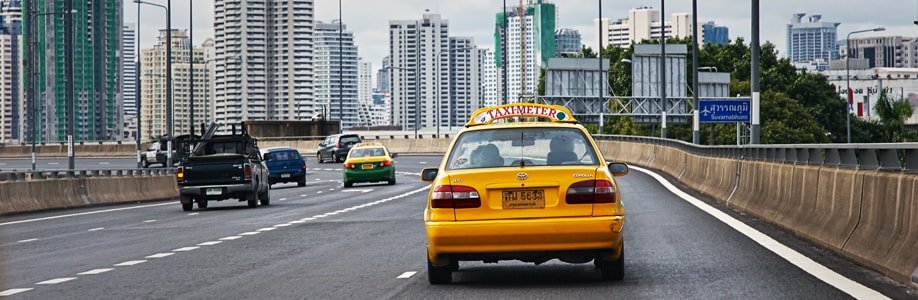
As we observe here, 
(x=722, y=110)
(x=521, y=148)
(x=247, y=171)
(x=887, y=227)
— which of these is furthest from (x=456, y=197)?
(x=722, y=110)

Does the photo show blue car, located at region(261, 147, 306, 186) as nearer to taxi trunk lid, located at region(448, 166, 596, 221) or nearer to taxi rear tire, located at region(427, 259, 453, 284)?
taxi rear tire, located at region(427, 259, 453, 284)

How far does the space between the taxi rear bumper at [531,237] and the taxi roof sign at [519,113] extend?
187 cm

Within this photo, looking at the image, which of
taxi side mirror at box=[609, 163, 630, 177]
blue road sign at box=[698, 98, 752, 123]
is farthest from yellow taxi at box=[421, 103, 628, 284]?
blue road sign at box=[698, 98, 752, 123]

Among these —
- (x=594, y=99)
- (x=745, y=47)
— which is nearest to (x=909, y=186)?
(x=594, y=99)

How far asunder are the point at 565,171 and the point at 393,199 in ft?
75.4

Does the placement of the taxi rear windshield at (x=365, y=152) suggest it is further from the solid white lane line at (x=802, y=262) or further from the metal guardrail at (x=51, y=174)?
the solid white lane line at (x=802, y=262)

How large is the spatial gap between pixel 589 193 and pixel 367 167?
119ft

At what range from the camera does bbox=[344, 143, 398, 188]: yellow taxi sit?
4869 cm

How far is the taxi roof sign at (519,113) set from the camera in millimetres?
15367

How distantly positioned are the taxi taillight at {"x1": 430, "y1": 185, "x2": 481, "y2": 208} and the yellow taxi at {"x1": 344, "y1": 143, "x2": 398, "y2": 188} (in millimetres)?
35620

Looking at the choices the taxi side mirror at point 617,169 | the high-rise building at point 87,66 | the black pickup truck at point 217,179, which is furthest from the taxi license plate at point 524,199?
the high-rise building at point 87,66

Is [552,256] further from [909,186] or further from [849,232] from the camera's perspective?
[849,232]

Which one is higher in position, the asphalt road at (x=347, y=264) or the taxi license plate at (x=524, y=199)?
the taxi license plate at (x=524, y=199)

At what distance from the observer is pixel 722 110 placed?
171 feet
